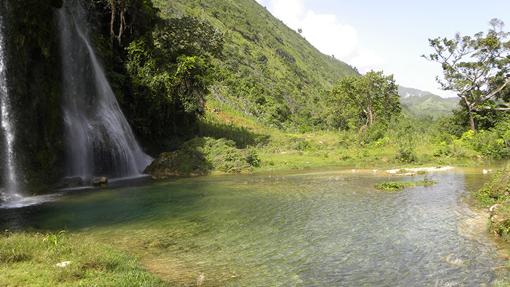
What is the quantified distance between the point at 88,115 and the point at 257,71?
85.8 m

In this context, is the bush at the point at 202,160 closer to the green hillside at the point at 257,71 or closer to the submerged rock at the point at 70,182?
the submerged rock at the point at 70,182

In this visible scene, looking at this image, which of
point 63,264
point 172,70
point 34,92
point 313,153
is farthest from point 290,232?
point 172,70

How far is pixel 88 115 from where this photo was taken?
116 ft

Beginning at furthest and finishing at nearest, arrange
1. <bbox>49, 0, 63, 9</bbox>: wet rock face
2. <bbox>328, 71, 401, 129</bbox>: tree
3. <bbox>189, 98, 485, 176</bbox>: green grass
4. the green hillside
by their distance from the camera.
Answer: the green hillside → <bbox>328, 71, 401, 129</bbox>: tree → <bbox>189, 98, 485, 176</bbox>: green grass → <bbox>49, 0, 63, 9</bbox>: wet rock face

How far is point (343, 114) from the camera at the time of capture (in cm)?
7894

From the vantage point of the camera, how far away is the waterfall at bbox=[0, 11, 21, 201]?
25.8m

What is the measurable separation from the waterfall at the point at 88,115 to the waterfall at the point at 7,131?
518 centimetres

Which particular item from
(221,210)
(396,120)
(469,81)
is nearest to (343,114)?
(396,120)

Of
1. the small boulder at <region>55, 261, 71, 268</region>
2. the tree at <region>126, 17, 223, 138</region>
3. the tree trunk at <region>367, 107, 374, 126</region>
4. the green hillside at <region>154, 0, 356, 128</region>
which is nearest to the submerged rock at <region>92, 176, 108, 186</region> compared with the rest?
the tree at <region>126, 17, 223, 138</region>

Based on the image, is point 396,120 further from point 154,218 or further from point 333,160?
point 154,218

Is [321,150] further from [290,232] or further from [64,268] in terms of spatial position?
[64,268]

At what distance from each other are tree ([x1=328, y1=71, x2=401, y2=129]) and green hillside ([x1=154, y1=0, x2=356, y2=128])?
1231 cm

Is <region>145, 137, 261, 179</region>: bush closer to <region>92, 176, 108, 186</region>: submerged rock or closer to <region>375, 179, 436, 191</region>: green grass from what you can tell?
<region>92, 176, 108, 186</region>: submerged rock

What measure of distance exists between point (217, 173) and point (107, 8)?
776 inches
